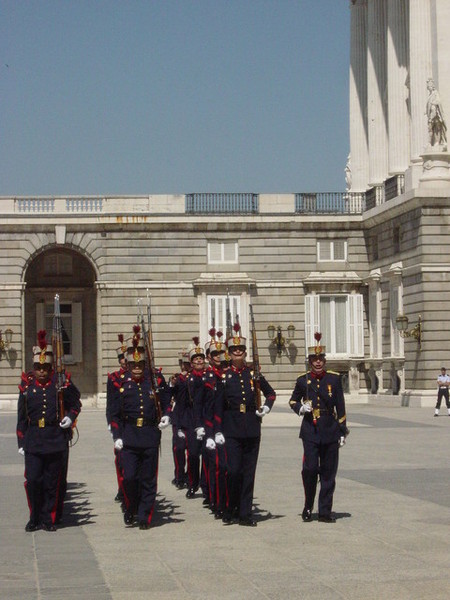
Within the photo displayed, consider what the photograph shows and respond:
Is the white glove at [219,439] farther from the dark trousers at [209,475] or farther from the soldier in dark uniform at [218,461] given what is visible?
the dark trousers at [209,475]

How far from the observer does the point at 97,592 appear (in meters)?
11.6

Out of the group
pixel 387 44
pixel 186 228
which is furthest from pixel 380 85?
pixel 186 228

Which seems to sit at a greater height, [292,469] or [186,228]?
[186,228]

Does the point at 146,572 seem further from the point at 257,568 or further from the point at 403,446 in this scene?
the point at 403,446

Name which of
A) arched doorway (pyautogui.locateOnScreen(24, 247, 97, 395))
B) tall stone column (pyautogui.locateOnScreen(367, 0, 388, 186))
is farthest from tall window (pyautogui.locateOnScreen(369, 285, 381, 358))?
arched doorway (pyautogui.locateOnScreen(24, 247, 97, 395))

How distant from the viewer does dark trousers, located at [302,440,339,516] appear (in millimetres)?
15914

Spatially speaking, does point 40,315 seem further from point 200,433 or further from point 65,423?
point 65,423

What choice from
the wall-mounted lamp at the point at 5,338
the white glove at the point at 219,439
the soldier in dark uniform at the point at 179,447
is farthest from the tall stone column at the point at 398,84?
the white glove at the point at 219,439

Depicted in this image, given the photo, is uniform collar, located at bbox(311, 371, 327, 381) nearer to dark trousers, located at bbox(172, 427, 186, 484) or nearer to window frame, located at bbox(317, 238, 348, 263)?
dark trousers, located at bbox(172, 427, 186, 484)

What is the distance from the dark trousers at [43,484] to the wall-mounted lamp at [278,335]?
120 ft

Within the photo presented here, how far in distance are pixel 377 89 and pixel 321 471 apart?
139 ft

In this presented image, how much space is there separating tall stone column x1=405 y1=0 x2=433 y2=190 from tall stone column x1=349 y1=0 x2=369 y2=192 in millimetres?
9955

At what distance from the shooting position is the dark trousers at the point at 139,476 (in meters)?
16.0

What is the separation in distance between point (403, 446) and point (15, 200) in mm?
28774
